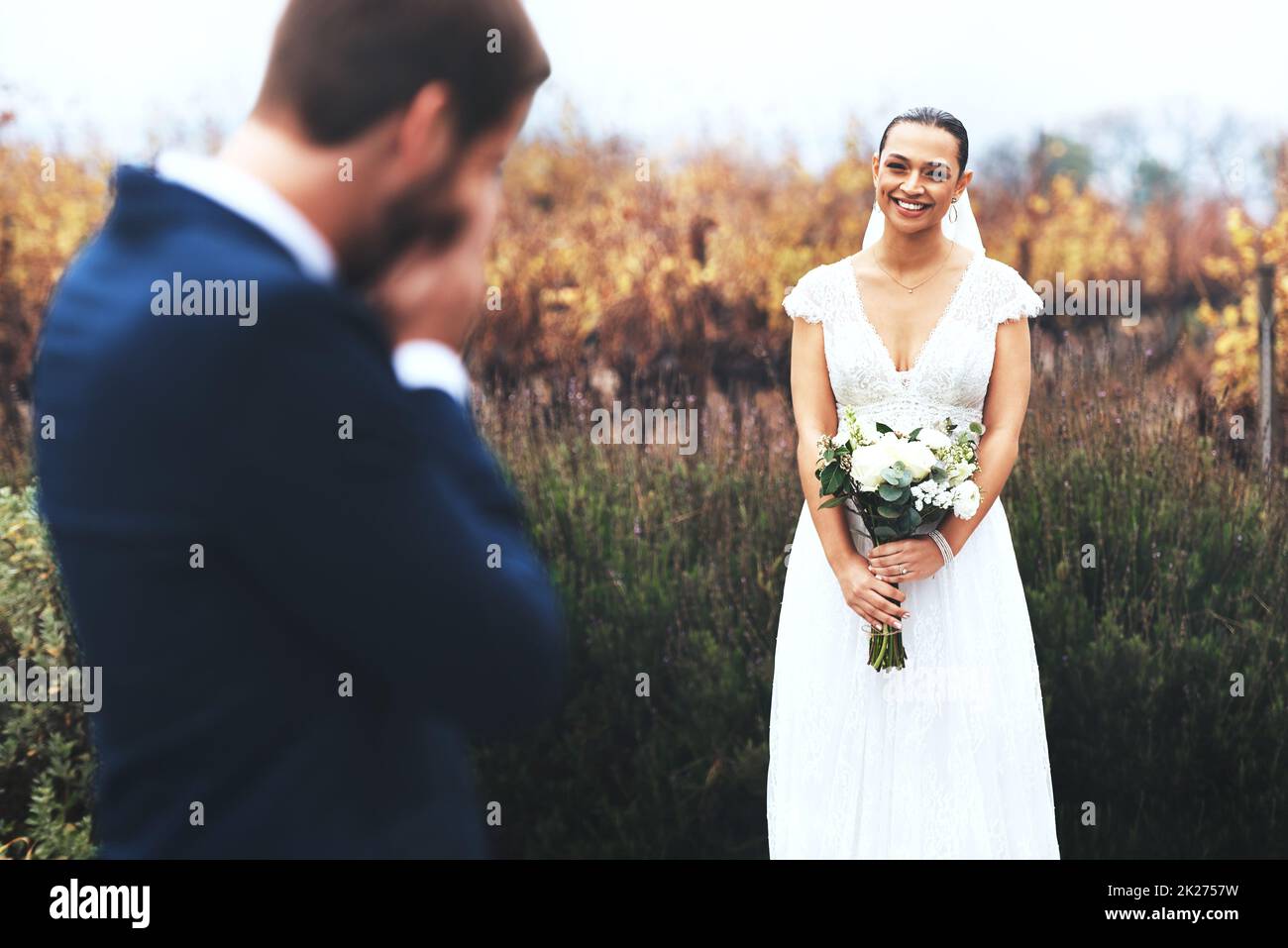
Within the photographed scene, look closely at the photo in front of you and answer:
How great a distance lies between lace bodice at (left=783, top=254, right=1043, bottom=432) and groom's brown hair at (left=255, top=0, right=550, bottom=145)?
205cm

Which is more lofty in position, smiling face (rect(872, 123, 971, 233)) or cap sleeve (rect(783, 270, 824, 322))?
smiling face (rect(872, 123, 971, 233))

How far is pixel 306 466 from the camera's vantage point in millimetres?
905

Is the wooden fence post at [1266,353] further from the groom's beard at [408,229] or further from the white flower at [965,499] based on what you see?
the groom's beard at [408,229]

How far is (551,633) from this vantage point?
96 cm

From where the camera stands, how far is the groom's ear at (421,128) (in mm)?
1007

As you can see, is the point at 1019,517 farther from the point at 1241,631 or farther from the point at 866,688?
the point at 866,688

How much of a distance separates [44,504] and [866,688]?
234cm

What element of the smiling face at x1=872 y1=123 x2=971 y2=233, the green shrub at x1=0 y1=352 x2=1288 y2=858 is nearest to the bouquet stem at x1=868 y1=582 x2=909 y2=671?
the smiling face at x1=872 y1=123 x2=971 y2=233

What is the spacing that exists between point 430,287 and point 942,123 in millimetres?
2175

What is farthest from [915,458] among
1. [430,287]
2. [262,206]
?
[262,206]

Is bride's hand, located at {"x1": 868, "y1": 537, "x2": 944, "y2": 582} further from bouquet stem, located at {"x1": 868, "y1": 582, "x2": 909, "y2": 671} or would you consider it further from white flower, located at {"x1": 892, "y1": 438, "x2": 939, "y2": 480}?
white flower, located at {"x1": 892, "y1": 438, "x2": 939, "y2": 480}

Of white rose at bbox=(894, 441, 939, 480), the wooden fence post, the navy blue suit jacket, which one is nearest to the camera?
the navy blue suit jacket

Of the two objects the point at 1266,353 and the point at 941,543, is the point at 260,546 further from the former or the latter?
the point at 1266,353

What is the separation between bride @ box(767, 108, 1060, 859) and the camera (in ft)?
9.59
